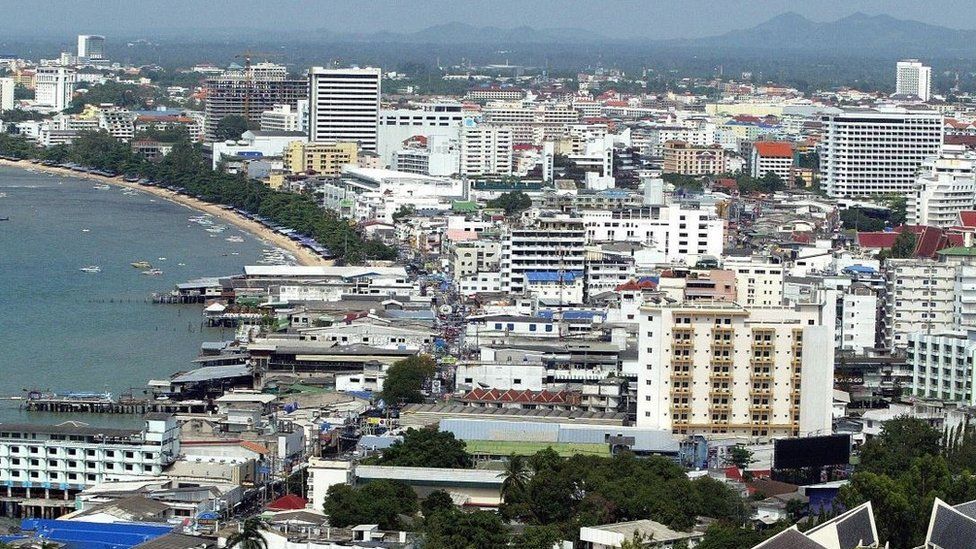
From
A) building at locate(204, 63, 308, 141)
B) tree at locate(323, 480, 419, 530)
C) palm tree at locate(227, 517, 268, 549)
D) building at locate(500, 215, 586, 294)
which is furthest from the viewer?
building at locate(204, 63, 308, 141)

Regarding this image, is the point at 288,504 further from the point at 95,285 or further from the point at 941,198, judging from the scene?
the point at 941,198

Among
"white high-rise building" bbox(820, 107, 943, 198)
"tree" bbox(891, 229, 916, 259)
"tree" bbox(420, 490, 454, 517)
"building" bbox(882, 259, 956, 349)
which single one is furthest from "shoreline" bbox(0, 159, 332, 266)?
"tree" bbox(420, 490, 454, 517)

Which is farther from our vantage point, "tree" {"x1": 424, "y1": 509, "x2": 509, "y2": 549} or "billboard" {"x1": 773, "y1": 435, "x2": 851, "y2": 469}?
"billboard" {"x1": 773, "y1": 435, "x2": 851, "y2": 469}

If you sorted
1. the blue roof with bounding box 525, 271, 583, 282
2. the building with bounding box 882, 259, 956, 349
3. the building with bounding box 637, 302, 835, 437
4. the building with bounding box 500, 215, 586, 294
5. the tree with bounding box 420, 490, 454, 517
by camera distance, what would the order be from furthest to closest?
the building with bounding box 500, 215, 586, 294 < the blue roof with bounding box 525, 271, 583, 282 < the building with bounding box 882, 259, 956, 349 < the building with bounding box 637, 302, 835, 437 < the tree with bounding box 420, 490, 454, 517

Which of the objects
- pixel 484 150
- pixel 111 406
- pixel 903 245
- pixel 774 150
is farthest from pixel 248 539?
pixel 774 150

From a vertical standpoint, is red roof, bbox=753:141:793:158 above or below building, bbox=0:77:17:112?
below

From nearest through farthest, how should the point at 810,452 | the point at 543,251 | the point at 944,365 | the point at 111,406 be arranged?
the point at 810,452, the point at 944,365, the point at 111,406, the point at 543,251

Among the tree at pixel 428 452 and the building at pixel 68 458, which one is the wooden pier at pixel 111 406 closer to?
the building at pixel 68 458

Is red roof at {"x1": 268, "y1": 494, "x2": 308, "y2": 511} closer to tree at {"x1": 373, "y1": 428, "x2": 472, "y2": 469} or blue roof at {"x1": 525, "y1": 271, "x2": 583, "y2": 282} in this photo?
tree at {"x1": 373, "y1": 428, "x2": 472, "y2": 469}

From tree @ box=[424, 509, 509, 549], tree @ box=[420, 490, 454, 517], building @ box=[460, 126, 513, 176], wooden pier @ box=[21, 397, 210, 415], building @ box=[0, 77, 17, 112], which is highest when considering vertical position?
building @ box=[0, 77, 17, 112]
